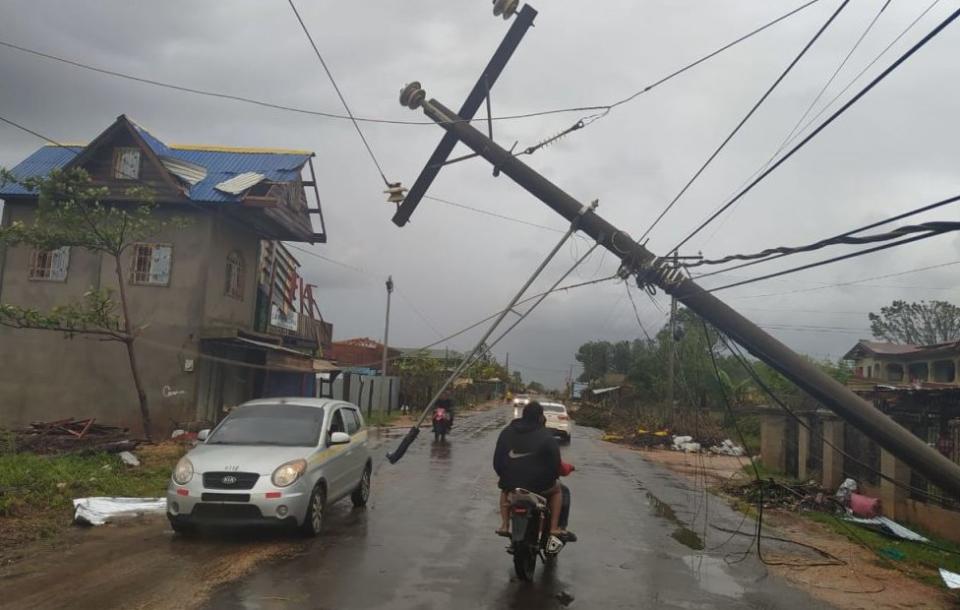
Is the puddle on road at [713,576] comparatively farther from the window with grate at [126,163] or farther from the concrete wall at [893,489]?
the window with grate at [126,163]

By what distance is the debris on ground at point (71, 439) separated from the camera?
14703 mm

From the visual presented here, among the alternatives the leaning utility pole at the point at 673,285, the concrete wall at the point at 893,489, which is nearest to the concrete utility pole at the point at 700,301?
the leaning utility pole at the point at 673,285

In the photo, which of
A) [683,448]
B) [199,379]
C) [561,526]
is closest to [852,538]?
[561,526]

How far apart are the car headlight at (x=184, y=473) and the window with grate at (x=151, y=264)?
13805mm

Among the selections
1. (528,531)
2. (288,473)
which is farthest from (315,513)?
(528,531)

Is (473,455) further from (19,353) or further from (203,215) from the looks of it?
(19,353)

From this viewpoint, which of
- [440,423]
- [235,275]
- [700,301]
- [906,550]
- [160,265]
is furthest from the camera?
[440,423]

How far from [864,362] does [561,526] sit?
5450cm

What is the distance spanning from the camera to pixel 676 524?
1146 centimetres

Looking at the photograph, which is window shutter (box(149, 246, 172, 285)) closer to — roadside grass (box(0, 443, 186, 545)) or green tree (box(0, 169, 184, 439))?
green tree (box(0, 169, 184, 439))

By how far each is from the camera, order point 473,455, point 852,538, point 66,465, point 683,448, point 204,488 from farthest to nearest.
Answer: point 683,448
point 473,455
point 66,465
point 852,538
point 204,488

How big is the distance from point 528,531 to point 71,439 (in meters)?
12.4

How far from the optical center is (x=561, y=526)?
25.9 ft

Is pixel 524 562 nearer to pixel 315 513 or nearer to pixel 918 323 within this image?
pixel 315 513
